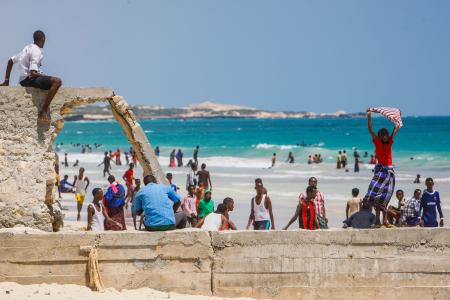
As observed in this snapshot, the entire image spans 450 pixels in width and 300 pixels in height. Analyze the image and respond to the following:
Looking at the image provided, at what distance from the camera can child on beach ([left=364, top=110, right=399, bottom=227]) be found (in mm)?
10219

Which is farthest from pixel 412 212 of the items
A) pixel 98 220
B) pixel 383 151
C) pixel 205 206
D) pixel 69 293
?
pixel 69 293

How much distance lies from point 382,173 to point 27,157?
4656mm

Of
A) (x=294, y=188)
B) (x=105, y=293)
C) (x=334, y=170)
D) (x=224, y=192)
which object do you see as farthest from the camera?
(x=334, y=170)

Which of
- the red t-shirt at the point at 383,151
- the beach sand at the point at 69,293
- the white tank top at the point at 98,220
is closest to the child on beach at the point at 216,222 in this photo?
the beach sand at the point at 69,293

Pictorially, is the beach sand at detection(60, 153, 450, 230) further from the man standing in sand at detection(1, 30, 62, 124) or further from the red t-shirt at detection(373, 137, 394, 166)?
the red t-shirt at detection(373, 137, 394, 166)

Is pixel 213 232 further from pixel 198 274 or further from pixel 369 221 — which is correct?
pixel 369 221

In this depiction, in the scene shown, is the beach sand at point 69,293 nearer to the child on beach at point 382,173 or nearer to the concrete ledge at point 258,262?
the concrete ledge at point 258,262

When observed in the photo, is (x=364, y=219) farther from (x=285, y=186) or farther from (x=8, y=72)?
(x=285, y=186)

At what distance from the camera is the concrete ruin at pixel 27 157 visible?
10.0m

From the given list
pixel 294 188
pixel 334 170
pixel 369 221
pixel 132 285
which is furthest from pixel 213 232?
pixel 334 170

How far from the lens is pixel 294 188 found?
115ft

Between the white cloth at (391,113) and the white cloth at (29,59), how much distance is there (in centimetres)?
441

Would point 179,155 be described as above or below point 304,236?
above

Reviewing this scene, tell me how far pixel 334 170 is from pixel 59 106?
4015cm
